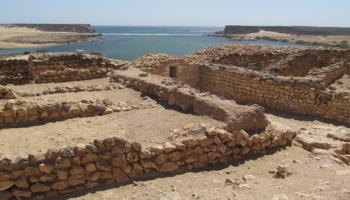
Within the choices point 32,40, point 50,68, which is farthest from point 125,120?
point 32,40

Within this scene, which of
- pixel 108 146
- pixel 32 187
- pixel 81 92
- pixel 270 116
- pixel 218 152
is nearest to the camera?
pixel 32 187

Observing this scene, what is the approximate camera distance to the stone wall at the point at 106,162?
5848 mm

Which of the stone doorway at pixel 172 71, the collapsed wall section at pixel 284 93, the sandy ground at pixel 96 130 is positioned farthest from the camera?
the stone doorway at pixel 172 71

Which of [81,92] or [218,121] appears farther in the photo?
[81,92]

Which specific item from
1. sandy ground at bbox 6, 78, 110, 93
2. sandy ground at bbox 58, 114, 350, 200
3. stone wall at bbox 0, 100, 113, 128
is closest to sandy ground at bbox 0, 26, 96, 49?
sandy ground at bbox 6, 78, 110, 93

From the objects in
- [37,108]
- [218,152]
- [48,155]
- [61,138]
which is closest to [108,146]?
[48,155]

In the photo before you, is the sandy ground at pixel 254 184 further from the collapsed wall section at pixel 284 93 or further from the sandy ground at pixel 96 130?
the collapsed wall section at pixel 284 93

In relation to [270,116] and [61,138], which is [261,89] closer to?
[270,116]

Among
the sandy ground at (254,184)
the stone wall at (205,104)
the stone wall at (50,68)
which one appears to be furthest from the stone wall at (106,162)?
the stone wall at (50,68)

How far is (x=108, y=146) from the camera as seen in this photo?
633cm

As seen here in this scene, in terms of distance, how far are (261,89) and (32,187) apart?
375 inches

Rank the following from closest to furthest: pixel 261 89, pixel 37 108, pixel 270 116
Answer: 1. pixel 37 108
2. pixel 270 116
3. pixel 261 89

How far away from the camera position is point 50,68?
14.1m

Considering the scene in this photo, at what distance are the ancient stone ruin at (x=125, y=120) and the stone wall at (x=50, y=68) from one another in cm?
4
